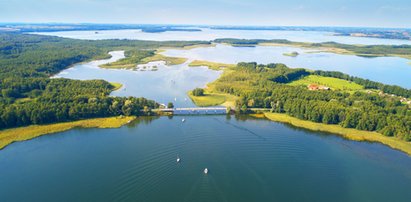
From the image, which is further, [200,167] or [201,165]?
[201,165]

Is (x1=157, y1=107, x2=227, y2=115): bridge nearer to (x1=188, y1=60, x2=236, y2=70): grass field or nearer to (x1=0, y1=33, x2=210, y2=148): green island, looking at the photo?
(x1=0, y1=33, x2=210, y2=148): green island

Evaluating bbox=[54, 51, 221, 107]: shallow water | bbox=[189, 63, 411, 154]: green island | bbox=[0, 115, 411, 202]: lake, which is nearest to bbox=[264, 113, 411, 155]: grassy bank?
bbox=[189, 63, 411, 154]: green island

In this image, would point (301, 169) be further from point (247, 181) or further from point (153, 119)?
point (153, 119)

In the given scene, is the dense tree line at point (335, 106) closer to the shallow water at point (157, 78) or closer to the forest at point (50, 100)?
the shallow water at point (157, 78)

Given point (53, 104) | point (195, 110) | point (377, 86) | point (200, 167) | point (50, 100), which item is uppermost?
point (377, 86)

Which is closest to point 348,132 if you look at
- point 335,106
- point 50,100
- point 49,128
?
point 335,106

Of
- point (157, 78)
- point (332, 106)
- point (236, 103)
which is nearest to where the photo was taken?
point (332, 106)

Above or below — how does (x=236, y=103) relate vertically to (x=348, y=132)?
above

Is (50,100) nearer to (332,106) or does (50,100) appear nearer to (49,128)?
(49,128)
